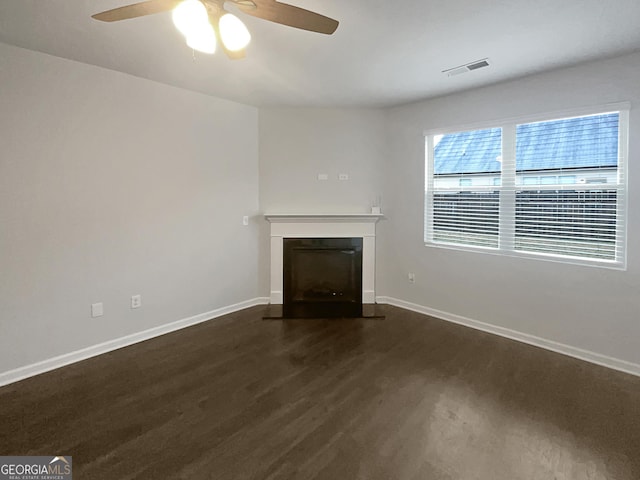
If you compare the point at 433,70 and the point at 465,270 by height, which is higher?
the point at 433,70

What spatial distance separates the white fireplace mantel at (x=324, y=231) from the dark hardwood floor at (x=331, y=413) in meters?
1.15

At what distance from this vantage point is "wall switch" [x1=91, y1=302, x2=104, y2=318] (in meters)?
3.10

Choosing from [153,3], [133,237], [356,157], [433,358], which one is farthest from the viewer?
[356,157]

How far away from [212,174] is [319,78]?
65.0 inches

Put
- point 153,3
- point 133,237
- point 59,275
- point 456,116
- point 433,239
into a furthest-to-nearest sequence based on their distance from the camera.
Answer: point 433,239
point 456,116
point 133,237
point 59,275
point 153,3

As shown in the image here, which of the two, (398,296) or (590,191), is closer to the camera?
(590,191)

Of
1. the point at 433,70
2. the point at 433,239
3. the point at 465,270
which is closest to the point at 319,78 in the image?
the point at 433,70

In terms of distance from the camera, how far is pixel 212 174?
398 centimetres

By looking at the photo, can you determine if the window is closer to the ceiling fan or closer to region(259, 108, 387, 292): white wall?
region(259, 108, 387, 292): white wall

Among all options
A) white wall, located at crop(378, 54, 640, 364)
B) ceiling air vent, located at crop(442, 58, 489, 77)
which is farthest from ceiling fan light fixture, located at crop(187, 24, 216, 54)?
white wall, located at crop(378, 54, 640, 364)

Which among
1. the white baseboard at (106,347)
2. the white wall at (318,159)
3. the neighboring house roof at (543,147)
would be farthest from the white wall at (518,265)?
the white baseboard at (106,347)

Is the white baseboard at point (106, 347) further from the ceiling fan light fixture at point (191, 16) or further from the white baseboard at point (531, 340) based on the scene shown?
the ceiling fan light fixture at point (191, 16)

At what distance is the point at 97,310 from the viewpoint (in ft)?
10.2

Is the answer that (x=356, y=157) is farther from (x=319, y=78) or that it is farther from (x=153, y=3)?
(x=153, y=3)
